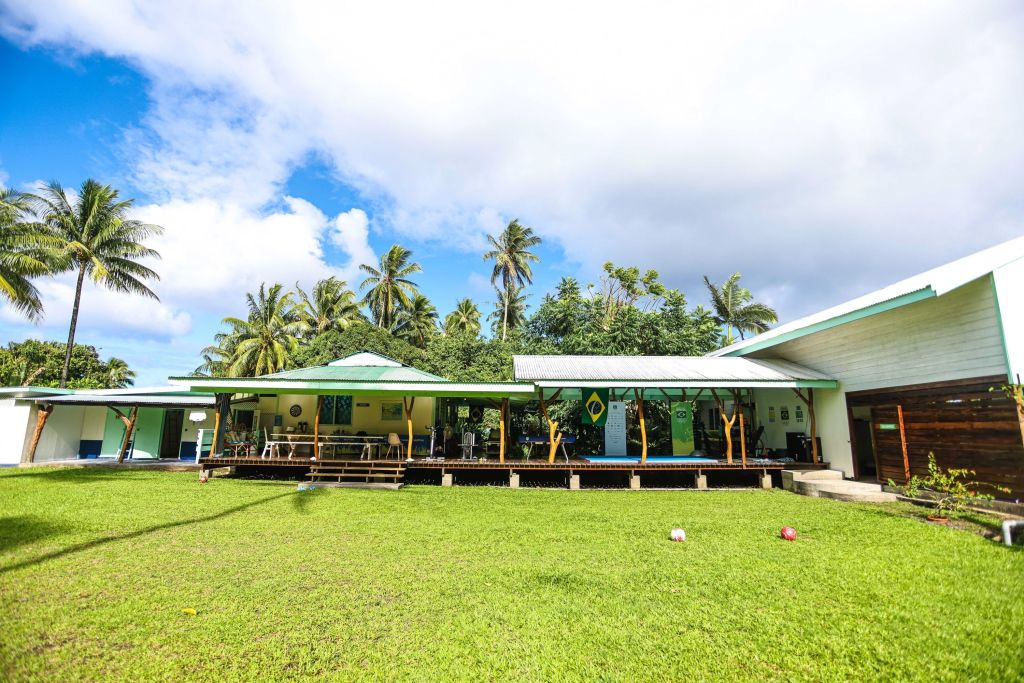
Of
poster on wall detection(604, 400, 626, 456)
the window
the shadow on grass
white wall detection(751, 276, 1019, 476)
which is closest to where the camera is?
the shadow on grass

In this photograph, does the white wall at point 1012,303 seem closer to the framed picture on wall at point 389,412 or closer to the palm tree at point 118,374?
the framed picture on wall at point 389,412

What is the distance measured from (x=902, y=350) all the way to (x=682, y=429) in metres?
7.95

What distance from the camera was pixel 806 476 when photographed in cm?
1257

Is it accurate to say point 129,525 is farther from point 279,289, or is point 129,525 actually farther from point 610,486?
point 279,289

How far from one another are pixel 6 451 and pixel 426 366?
637 inches

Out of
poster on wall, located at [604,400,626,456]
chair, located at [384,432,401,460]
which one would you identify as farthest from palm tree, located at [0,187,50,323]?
poster on wall, located at [604,400,626,456]

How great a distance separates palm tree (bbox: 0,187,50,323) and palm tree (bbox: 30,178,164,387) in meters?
4.25

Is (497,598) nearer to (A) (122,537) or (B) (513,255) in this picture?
(A) (122,537)

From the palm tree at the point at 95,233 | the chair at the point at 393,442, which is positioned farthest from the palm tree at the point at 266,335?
the chair at the point at 393,442

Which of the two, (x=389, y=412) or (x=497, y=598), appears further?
(x=389, y=412)

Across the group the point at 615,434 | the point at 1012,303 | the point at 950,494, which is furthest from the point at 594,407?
the point at 1012,303

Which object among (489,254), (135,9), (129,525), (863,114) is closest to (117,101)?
(135,9)

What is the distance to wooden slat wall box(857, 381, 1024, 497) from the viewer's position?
8766 millimetres

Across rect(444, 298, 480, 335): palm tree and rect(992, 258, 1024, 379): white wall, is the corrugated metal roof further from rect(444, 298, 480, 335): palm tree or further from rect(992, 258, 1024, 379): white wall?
rect(444, 298, 480, 335): palm tree
